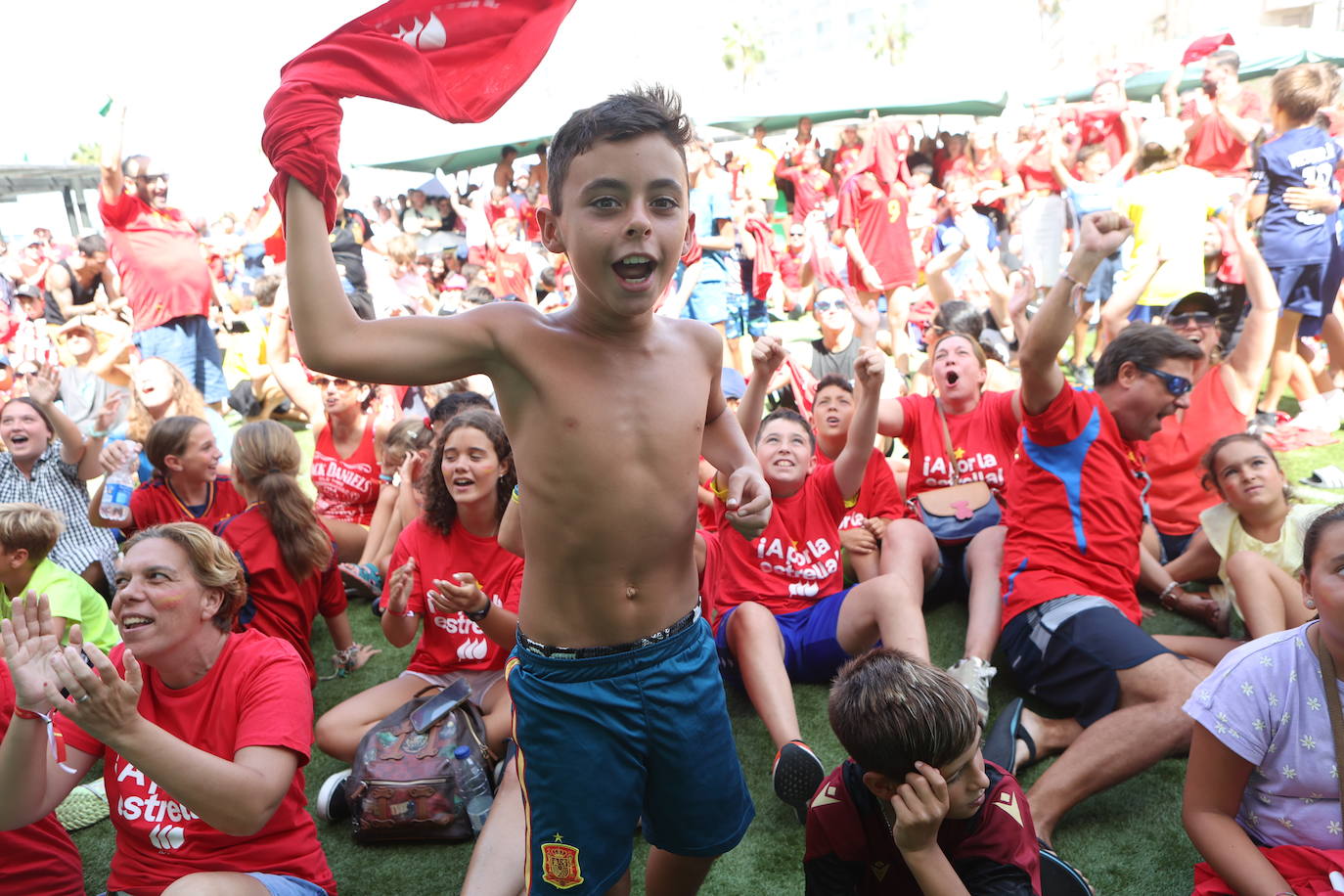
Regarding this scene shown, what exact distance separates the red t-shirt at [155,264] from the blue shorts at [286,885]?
6.00 m

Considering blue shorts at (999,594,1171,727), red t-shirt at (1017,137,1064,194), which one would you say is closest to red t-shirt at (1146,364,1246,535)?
blue shorts at (999,594,1171,727)

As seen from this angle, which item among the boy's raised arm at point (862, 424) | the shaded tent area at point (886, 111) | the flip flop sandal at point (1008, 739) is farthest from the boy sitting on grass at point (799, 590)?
the shaded tent area at point (886, 111)

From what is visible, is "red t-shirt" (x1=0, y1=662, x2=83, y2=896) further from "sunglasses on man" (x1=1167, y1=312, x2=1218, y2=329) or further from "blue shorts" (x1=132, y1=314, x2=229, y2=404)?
"blue shorts" (x1=132, y1=314, x2=229, y2=404)

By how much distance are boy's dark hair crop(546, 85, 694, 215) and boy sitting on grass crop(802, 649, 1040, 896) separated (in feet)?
3.86

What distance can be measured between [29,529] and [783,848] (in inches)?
121

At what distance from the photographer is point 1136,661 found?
9.70 feet

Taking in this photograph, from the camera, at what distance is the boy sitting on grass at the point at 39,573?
357cm

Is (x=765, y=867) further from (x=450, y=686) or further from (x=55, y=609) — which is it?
(x=55, y=609)

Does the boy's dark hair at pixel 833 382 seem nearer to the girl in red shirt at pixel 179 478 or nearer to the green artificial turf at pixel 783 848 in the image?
the green artificial turf at pixel 783 848

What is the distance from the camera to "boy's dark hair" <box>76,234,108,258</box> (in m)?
10.5

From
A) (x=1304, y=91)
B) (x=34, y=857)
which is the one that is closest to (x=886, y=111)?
(x=1304, y=91)

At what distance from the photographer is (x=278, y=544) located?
150 inches

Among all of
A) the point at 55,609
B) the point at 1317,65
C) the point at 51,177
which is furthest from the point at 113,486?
the point at 51,177

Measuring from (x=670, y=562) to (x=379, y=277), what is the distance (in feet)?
29.1
